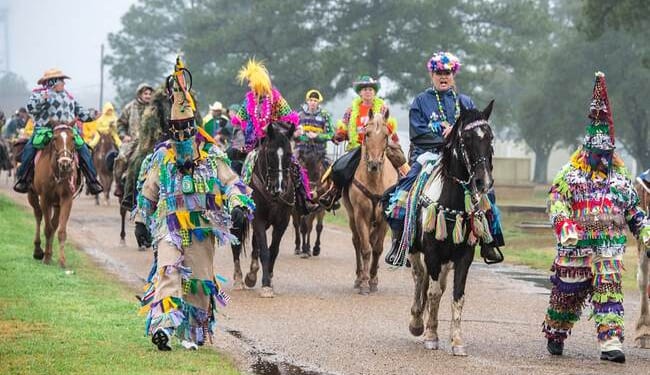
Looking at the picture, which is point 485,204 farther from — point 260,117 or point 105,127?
point 105,127

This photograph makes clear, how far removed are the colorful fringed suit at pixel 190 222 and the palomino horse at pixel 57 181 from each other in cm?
715

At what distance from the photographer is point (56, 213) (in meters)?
18.7

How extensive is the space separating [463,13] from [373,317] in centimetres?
4372

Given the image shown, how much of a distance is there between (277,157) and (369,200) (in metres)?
1.63

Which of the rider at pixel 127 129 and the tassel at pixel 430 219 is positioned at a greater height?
the rider at pixel 127 129

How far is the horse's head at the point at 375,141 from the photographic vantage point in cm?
1614

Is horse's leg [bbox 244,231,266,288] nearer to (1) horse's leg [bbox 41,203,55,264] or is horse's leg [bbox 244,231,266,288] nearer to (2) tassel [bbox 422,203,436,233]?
(1) horse's leg [bbox 41,203,55,264]

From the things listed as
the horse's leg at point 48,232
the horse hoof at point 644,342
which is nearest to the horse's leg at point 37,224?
the horse's leg at point 48,232

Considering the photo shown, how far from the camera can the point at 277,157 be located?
1598cm

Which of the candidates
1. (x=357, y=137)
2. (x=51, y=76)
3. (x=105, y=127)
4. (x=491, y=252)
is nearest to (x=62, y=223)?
(x=51, y=76)

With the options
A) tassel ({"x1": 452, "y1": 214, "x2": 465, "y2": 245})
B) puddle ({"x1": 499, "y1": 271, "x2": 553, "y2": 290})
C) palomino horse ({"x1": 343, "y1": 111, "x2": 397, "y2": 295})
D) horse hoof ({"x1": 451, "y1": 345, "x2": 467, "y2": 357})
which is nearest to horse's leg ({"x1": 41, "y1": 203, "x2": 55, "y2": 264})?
palomino horse ({"x1": 343, "y1": 111, "x2": 397, "y2": 295})

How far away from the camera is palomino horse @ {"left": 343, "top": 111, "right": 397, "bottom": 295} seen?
16.3 m

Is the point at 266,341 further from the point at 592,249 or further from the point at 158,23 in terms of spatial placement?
the point at 158,23

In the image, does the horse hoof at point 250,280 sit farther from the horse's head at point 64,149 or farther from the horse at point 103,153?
the horse at point 103,153
